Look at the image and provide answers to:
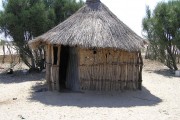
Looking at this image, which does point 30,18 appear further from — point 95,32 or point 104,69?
point 104,69

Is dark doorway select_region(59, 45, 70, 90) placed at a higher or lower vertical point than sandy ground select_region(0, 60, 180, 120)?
higher

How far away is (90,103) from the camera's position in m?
11.8

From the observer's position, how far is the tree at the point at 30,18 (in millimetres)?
18781

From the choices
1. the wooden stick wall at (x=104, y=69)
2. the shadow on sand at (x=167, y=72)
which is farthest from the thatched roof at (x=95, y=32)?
the shadow on sand at (x=167, y=72)

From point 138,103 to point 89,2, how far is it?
490cm

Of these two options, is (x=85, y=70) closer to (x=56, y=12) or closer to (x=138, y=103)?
(x=138, y=103)

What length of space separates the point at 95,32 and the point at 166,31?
26.2 ft

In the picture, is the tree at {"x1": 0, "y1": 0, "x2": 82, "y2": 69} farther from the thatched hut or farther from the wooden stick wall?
the wooden stick wall

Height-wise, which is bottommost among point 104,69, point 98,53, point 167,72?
point 167,72

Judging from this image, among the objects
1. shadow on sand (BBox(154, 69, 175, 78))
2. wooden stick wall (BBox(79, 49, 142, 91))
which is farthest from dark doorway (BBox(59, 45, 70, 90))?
shadow on sand (BBox(154, 69, 175, 78))

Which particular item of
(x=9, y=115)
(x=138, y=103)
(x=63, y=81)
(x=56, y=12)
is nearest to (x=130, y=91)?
(x=138, y=103)

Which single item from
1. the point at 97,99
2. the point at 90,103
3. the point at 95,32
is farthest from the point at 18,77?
the point at 90,103

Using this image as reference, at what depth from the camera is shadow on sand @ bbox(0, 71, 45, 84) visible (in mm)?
17531

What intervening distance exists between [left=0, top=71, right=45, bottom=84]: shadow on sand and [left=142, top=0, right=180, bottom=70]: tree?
21.8 ft
